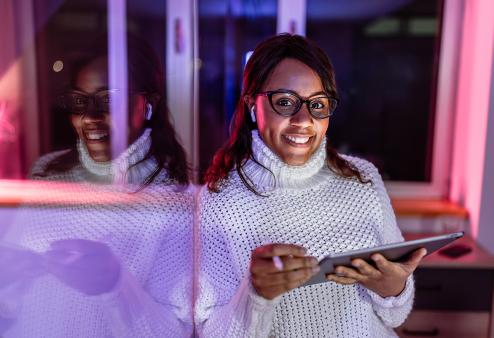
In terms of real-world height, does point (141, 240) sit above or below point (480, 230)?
above

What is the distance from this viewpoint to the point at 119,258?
783 millimetres

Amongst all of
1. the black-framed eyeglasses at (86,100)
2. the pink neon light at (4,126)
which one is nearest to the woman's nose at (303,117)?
the black-framed eyeglasses at (86,100)

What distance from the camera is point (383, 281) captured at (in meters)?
0.80

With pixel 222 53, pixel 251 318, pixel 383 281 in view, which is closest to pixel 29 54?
pixel 251 318

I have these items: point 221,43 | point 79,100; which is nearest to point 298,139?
point 79,100

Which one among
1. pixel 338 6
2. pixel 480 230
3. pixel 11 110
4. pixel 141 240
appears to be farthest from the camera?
pixel 338 6

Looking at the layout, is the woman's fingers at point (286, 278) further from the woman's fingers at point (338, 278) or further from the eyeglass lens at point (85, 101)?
the eyeglass lens at point (85, 101)

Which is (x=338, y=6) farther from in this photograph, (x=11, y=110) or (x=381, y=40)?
(x=11, y=110)

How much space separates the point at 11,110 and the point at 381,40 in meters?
1.37

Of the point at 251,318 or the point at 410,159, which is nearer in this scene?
the point at 251,318

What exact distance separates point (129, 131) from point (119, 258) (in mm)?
190

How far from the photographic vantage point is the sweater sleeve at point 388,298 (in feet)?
2.81

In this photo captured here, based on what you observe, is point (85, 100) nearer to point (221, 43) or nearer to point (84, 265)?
point (84, 265)

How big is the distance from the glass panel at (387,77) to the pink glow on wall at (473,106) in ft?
0.32
